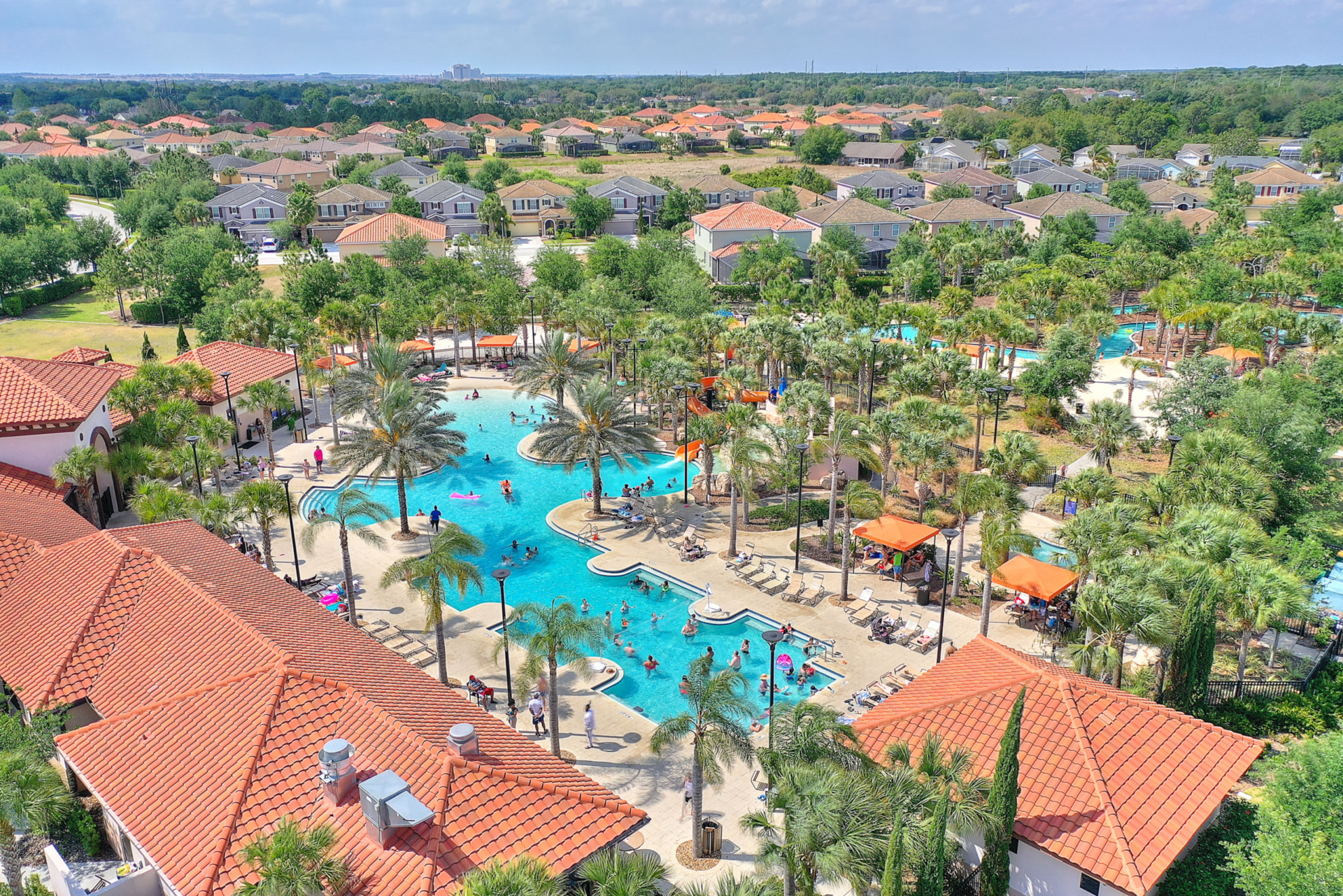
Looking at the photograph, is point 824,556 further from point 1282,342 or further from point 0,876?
point 1282,342

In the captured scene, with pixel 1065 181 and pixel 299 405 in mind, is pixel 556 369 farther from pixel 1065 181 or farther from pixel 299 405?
pixel 1065 181

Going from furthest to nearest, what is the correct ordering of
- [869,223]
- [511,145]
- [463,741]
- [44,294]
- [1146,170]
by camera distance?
[511,145]
[1146,170]
[869,223]
[44,294]
[463,741]

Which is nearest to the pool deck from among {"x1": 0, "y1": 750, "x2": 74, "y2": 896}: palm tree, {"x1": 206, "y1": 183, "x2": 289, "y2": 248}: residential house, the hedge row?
{"x1": 0, "y1": 750, "x2": 74, "y2": 896}: palm tree

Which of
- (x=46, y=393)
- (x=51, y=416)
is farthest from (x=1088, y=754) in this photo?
(x=46, y=393)

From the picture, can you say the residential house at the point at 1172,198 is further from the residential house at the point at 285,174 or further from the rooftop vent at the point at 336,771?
the rooftop vent at the point at 336,771

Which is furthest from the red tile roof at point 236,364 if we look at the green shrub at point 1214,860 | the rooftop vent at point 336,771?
the green shrub at point 1214,860
